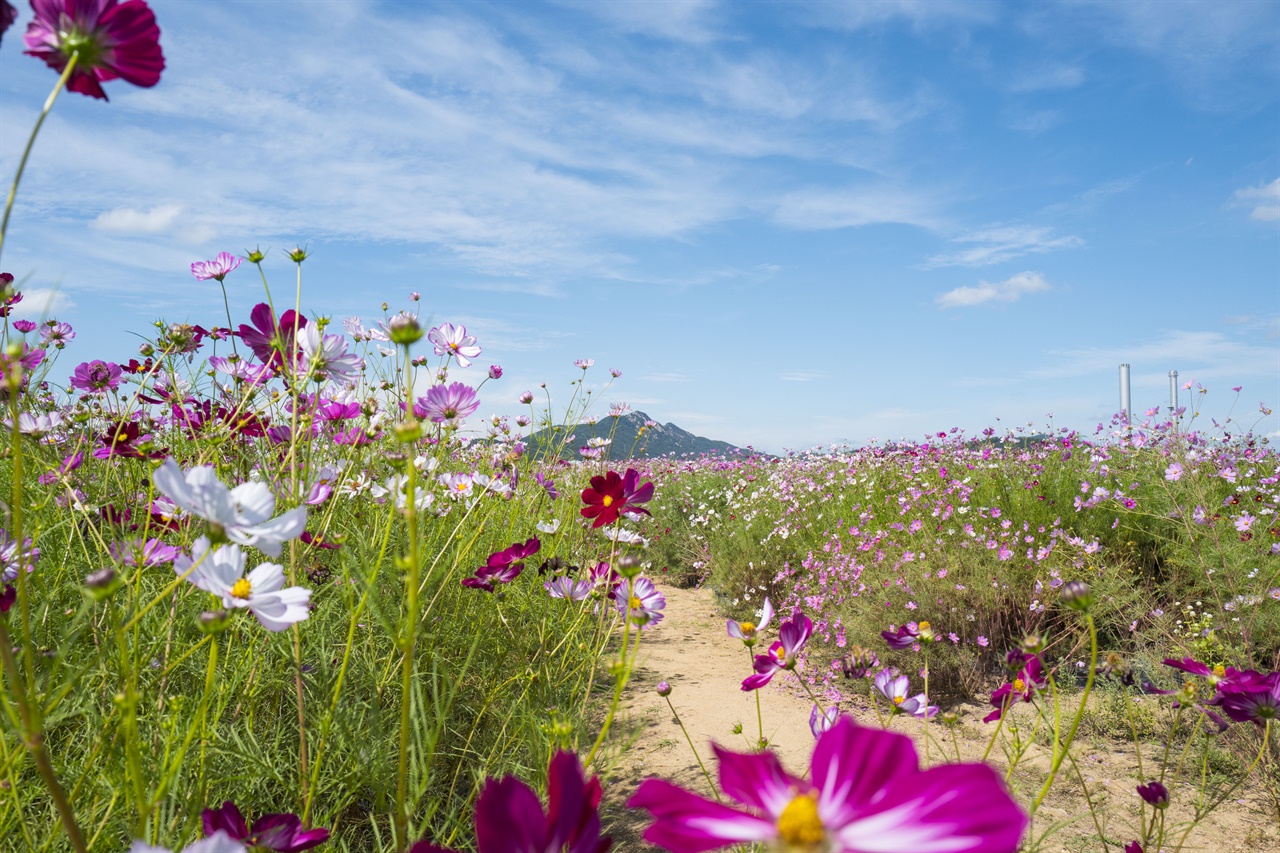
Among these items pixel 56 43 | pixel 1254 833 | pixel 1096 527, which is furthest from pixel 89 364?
pixel 1096 527

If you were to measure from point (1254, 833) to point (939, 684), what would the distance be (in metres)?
1.23

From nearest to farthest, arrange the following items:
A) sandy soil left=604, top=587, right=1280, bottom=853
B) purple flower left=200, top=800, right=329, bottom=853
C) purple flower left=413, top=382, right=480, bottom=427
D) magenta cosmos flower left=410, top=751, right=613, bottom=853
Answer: magenta cosmos flower left=410, top=751, right=613, bottom=853, purple flower left=200, top=800, right=329, bottom=853, purple flower left=413, top=382, right=480, bottom=427, sandy soil left=604, top=587, right=1280, bottom=853

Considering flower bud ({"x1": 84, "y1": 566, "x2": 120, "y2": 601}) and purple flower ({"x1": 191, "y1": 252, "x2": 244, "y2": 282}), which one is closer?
flower bud ({"x1": 84, "y1": 566, "x2": 120, "y2": 601})

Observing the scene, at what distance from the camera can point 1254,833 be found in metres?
2.28

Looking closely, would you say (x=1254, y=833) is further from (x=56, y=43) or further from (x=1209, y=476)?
(x=56, y=43)

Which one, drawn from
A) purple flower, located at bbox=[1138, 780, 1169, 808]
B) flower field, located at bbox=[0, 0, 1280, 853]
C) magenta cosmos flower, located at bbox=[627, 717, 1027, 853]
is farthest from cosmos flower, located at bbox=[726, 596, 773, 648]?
magenta cosmos flower, located at bbox=[627, 717, 1027, 853]

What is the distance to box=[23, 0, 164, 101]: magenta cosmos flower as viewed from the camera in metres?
0.73

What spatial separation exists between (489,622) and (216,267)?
4.69ft

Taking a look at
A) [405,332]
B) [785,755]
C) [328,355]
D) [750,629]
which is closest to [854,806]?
[405,332]

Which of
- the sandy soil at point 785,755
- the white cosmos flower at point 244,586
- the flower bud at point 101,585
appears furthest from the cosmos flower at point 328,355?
the sandy soil at point 785,755

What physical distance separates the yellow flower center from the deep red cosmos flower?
1.42 meters

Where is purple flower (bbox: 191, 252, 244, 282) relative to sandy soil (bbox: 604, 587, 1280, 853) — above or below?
above

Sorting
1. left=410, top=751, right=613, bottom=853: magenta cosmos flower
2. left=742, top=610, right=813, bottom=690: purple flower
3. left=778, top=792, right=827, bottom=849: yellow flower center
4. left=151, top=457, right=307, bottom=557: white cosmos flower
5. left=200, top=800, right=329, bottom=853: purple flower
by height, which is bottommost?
left=200, top=800, right=329, bottom=853: purple flower

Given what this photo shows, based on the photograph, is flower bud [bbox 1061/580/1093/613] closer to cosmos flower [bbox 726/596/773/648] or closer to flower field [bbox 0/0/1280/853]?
flower field [bbox 0/0/1280/853]
